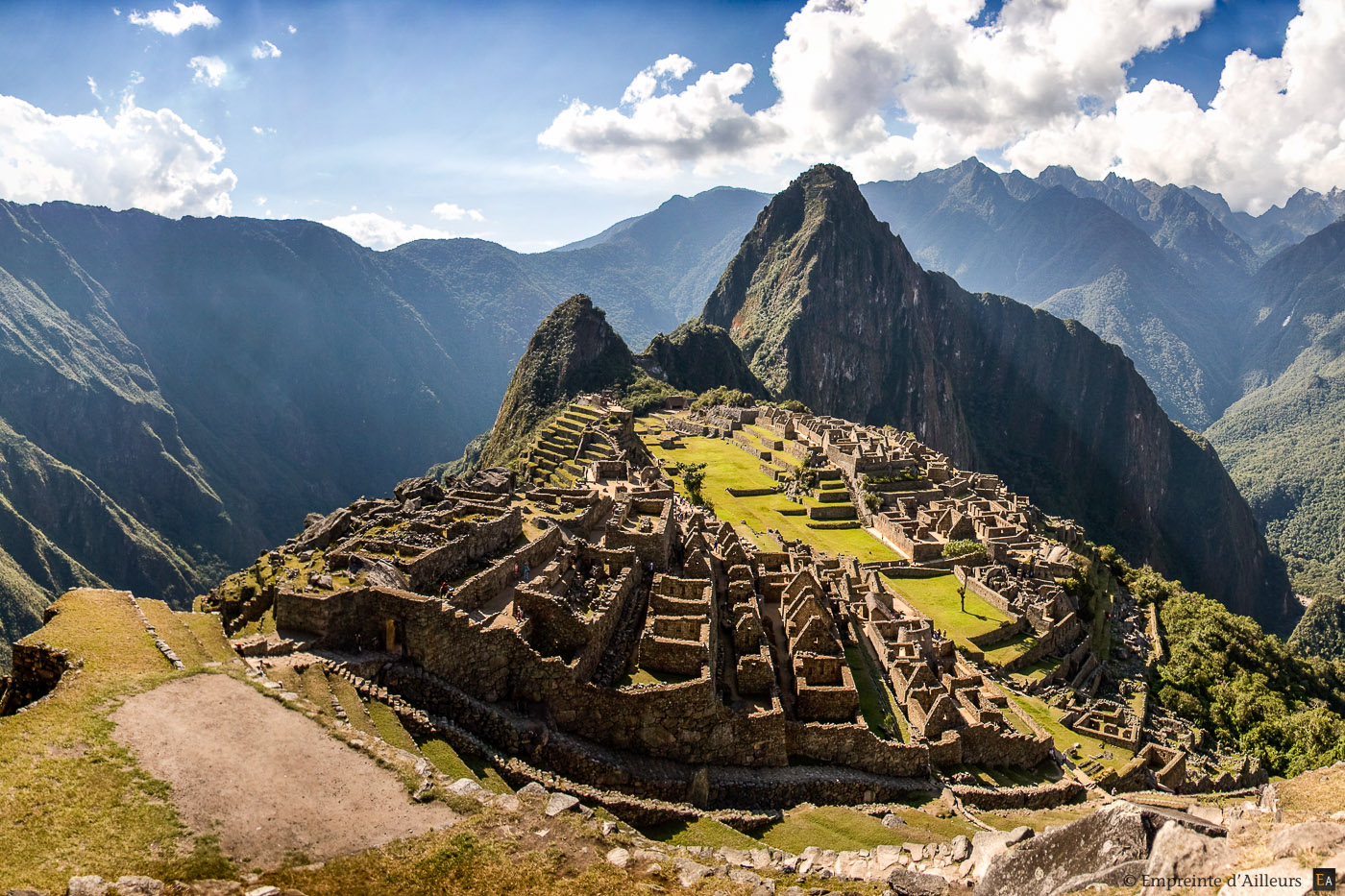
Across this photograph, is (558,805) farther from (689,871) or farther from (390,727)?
(390,727)

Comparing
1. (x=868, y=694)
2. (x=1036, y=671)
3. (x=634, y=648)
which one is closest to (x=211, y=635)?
(x=634, y=648)

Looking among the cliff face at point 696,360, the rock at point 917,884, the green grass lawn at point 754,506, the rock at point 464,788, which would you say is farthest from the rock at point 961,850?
the cliff face at point 696,360

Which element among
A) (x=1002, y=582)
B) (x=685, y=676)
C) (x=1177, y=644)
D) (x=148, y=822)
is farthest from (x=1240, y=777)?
(x=148, y=822)

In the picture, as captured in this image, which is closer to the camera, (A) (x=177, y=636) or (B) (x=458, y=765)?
(B) (x=458, y=765)

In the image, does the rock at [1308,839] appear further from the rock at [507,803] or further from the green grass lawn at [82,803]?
the green grass lawn at [82,803]

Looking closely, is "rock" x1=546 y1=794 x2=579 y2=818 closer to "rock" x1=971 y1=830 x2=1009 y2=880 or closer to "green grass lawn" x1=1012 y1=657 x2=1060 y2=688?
"rock" x1=971 y1=830 x2=1009 y2=880
